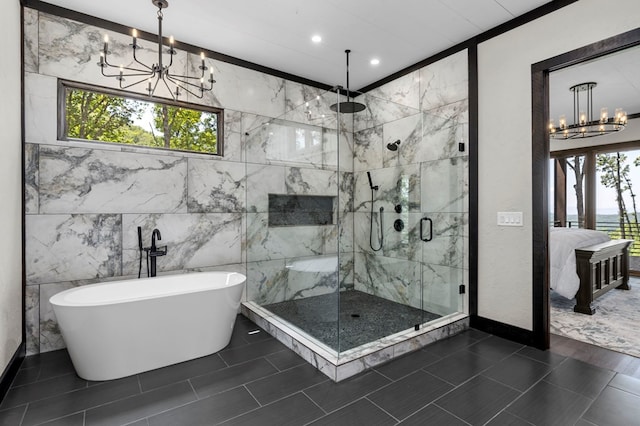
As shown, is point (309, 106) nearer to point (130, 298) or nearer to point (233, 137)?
point (233, 137)

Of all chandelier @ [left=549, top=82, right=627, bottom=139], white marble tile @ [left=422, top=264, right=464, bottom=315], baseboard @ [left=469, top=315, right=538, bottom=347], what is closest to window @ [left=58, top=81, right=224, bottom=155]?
white marble tile @ [left=422, top=264, right=464, bottom=315]

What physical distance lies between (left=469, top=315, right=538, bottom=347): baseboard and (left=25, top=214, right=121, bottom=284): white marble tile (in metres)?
3.35

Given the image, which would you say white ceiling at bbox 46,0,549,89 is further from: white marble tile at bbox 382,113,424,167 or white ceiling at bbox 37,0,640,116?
white marble tile at bbox 382,113,424,167

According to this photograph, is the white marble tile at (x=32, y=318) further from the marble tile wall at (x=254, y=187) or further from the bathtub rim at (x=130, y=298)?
the bathtub rim at (x=130, y=298)

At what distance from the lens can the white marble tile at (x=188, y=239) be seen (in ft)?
9.26

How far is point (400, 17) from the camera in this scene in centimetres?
268

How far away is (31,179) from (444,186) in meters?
3.60

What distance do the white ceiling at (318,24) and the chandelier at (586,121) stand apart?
1.76m

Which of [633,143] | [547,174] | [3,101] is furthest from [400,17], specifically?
[633,143]

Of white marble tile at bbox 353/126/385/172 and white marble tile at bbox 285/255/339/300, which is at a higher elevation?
white marble tile at bbox 353/126/385/172

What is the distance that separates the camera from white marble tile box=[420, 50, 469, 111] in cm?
309

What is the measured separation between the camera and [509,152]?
2.71m

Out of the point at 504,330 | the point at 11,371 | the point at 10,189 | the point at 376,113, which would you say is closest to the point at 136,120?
the point at 10,189

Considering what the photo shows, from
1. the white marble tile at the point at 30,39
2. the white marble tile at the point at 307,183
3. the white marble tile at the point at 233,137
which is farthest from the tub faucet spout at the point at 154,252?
the white marble tile at the point at 30,39
